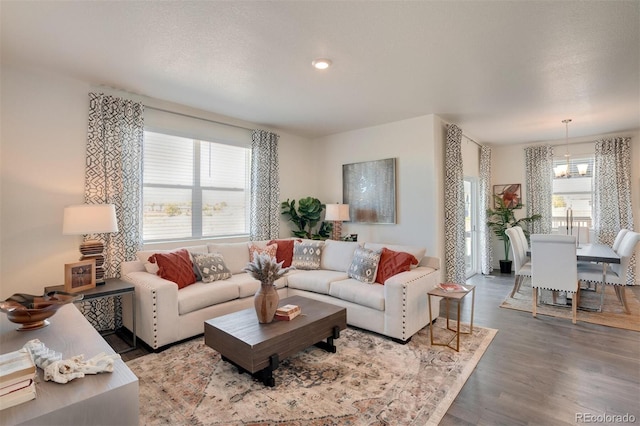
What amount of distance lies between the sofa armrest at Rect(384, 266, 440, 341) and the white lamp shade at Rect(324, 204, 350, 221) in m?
1.83

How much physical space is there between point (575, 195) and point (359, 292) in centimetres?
549

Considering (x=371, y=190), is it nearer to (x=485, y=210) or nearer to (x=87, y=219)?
(x=485, y=210)

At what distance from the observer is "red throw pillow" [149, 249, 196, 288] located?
325 centimetres

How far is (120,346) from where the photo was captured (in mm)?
3014

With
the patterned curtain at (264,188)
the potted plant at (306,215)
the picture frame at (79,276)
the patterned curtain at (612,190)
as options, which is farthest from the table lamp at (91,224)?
the patterned curtain at (612,190)

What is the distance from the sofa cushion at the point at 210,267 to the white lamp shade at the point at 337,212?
74.3 inches

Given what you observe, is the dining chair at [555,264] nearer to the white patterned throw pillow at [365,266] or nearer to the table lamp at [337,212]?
the white patterned throw pillow at [365,266]

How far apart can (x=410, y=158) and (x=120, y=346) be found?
429 centimetres

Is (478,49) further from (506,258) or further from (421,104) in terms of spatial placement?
(506,258)

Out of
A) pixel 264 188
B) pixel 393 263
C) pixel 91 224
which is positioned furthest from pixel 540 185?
pixel 91 224

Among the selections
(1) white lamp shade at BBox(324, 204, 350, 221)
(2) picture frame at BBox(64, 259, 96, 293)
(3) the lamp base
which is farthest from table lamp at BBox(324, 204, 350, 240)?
(2) picture frame at BBox(64, 259, 96, 293)

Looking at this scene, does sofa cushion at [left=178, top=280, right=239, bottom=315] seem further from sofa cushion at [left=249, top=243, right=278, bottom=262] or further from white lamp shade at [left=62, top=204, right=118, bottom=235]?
white lamp shade at [left=62, top=204, right=118, bottom=235]

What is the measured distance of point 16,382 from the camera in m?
1.11

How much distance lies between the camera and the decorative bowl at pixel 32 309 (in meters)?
1.72
